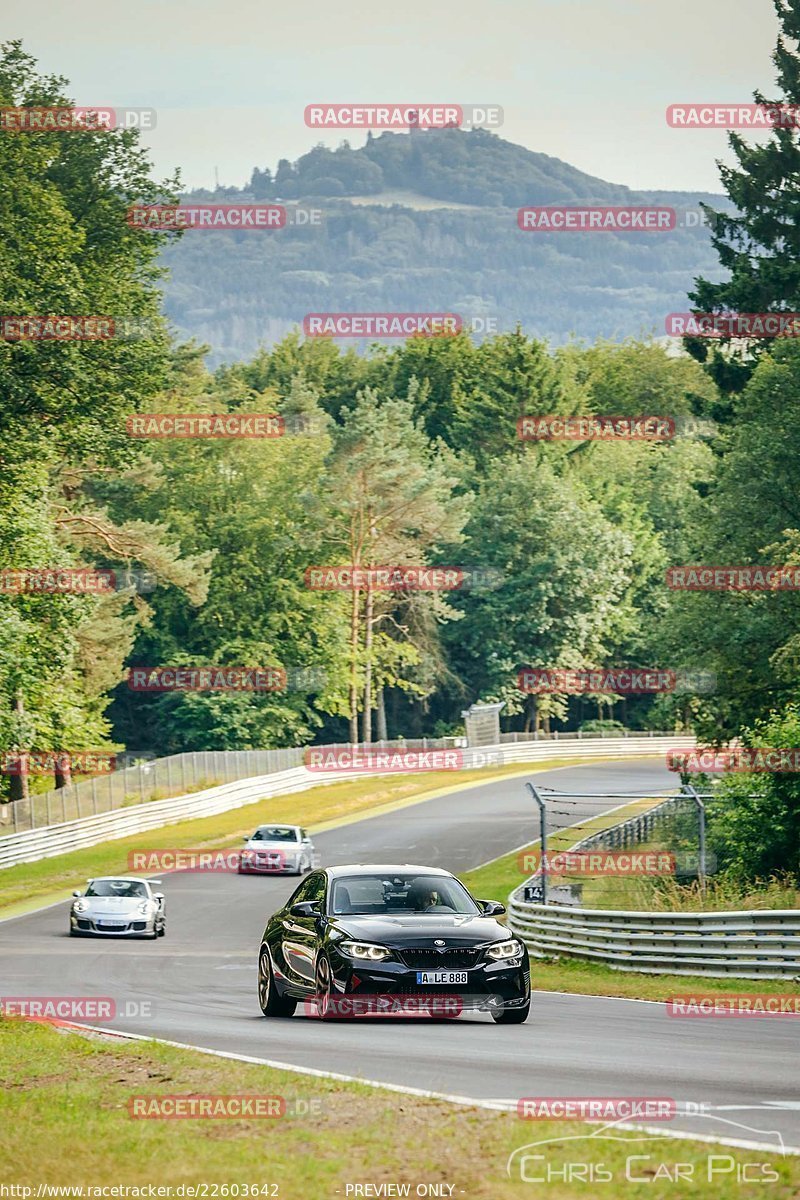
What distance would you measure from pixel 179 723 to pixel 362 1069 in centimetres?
7880

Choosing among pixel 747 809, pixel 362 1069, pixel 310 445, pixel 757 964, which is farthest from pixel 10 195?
pixel 310 445

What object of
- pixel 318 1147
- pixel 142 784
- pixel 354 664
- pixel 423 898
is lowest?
pixel 142 784

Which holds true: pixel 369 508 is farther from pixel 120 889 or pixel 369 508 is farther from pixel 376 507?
pixel 120 889

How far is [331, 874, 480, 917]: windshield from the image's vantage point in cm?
1645

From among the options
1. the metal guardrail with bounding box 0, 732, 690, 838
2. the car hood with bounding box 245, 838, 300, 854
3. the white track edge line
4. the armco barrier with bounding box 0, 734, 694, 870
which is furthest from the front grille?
the metal guardrail with bounding box 0, 732, 690, 838

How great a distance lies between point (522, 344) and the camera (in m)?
107

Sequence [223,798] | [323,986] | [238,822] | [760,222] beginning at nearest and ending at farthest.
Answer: [323,986] < [760,222] < [238,822] < [223,798]

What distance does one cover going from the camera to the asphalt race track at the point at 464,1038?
1071 centimetres

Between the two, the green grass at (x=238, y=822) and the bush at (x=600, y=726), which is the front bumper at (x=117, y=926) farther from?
the bush at (x=600, y=726)

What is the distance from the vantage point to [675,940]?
24.7 meters

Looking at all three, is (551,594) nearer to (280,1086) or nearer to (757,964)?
(757,964)

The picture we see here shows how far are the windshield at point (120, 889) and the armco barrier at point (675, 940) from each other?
781 centimetres

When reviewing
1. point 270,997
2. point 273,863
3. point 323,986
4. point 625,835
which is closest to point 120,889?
point 625,835

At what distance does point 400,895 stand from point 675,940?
9086 millimetres
